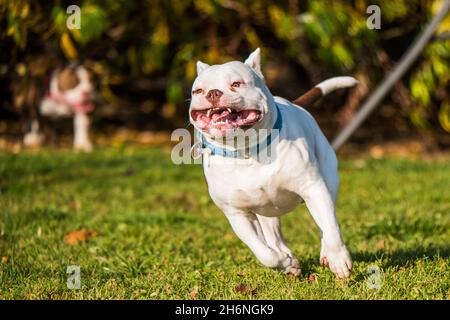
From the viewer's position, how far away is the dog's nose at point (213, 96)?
3.78 m

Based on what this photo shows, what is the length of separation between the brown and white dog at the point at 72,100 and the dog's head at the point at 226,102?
23.2ft

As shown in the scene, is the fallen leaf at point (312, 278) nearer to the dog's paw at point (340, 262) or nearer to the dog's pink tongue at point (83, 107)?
the dog's paw at point (340, 262)

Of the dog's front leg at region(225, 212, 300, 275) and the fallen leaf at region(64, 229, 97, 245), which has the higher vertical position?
the dog's front leg at region(225, 212, 300, 275)

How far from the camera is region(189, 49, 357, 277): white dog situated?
3.84 m

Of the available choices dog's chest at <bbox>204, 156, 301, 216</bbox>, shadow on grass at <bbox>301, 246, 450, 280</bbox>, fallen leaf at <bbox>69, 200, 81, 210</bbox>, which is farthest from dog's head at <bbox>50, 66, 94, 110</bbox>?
dog's chest at <bbox>204, 156, 301, 216</bbox>

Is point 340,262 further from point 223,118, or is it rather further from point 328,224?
point 223,118

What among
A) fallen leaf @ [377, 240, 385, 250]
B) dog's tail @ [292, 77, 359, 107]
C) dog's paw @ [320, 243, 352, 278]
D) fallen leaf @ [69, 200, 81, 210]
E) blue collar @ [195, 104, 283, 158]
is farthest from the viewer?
fallen leaf @ [69, 200, 81, 210]

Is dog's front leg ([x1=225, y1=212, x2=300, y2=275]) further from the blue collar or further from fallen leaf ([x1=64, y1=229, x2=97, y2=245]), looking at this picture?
fallen leaf ([x1=64, y1=229, x2=97, y2=245])

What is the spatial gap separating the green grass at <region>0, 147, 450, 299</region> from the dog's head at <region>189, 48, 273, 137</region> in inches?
31.1

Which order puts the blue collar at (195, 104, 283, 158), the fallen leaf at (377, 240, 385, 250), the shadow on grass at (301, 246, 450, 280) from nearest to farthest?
the blue collar at (195, 104, 283, 158)
the shadow on grass at (301, 246, 450, 280)
the fallen leaf at (377, 240, 385, 250)

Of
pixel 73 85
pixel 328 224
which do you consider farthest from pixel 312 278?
pixel 73 85

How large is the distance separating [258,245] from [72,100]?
7.16 m

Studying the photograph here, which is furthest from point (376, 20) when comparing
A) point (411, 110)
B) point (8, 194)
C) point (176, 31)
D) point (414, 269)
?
point (414, 269)

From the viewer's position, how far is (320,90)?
5121 millimetres
